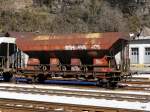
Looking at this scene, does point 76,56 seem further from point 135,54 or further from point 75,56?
point 135,54

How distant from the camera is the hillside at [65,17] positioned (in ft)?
208

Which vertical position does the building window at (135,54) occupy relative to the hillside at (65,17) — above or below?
below

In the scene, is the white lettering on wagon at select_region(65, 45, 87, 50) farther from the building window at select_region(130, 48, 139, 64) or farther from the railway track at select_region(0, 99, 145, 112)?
the building window at select_region(130, 48, 139, 64)

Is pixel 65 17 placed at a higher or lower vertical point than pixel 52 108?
higher

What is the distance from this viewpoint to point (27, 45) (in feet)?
84.7

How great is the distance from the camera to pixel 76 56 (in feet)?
80.9

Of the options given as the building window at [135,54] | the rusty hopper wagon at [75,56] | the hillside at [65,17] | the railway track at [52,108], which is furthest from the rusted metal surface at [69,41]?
the hillside at [65,17]

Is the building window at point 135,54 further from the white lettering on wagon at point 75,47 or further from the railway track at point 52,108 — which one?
the railway track at point 52,108

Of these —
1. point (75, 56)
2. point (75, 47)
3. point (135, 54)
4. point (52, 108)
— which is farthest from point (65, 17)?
point (52, 108)

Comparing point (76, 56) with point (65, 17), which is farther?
point (65, 17)

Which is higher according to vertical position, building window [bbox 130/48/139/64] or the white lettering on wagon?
the white lettering on wagon

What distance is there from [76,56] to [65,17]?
4517 cm

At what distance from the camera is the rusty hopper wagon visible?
75.6 ft

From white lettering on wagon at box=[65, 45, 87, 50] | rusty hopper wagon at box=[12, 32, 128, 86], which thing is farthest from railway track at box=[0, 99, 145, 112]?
white lettering on wagon at box=[65, 45, 87, 50]
